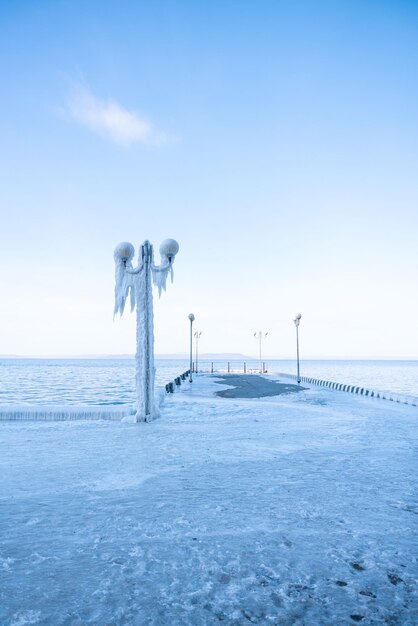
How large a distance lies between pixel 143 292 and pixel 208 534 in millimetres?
8812

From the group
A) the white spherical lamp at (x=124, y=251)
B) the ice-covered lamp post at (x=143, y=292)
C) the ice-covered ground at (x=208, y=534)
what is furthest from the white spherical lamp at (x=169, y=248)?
the ice-covered ground at (x=208, y=534)

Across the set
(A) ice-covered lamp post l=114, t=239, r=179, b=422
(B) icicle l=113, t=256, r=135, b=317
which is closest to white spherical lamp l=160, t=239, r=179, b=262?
(A) ice-covered lamp post l=114, t=239, r=179, b=422

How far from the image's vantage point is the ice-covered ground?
121 inches

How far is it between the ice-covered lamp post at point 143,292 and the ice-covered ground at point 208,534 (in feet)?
11.6

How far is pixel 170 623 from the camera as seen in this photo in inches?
113

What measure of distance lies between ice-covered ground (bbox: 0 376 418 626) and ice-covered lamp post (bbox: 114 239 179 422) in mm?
3538

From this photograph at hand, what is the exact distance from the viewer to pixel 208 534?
433 centimetres

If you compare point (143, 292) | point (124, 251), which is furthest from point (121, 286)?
point (124, 251)

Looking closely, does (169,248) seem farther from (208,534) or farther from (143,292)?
(208,534)

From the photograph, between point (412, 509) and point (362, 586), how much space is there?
7.28 ft

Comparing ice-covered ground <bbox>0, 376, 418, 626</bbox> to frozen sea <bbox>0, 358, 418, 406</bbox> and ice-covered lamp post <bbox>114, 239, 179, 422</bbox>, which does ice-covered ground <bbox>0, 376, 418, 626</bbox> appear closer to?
ice-covered lamp post <bbox>114, 239, 179, 422</bbox>

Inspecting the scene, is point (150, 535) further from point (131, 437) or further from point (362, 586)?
point (131, 437)

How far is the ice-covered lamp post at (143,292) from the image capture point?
12164 mm

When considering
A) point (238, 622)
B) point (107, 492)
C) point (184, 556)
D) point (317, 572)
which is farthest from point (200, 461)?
point (238, 622)
